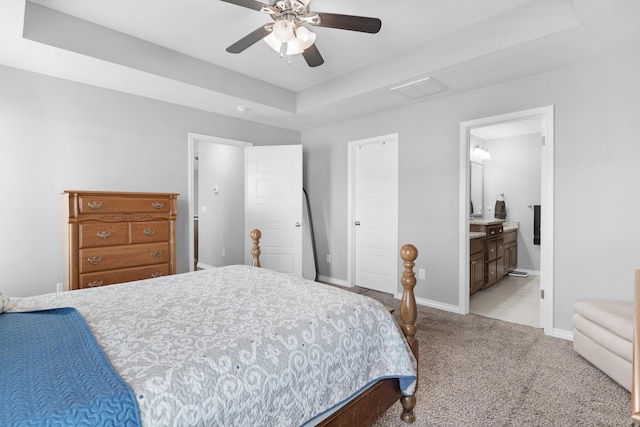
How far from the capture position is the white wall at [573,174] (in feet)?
8.51

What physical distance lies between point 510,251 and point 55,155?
6.33m

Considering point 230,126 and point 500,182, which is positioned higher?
point 230,126

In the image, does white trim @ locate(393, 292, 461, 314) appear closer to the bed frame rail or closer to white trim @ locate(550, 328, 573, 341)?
white trim @ locate(550, 328, 573, 341)

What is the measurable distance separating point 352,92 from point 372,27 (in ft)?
5.08

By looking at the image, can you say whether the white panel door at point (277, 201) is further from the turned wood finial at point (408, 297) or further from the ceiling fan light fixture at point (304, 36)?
the turned wood finial at point (408, 297)

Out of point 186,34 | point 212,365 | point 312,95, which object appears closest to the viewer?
point 212,365

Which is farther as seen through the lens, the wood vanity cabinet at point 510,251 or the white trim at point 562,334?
the wood vanity cabinet at point 510,251

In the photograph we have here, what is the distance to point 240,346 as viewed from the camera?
1.09 metres

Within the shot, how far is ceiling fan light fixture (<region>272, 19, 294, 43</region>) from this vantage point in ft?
6.95

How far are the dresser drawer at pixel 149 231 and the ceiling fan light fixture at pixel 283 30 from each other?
205cm

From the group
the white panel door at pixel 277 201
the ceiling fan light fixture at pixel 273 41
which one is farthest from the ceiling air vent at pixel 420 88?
the white panel door at pixel 277 201

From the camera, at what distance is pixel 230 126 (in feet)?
14.3

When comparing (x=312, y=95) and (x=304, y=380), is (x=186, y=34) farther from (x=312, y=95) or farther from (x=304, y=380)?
(x=304, y=380)

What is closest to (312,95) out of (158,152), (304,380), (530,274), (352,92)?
(352,92)
